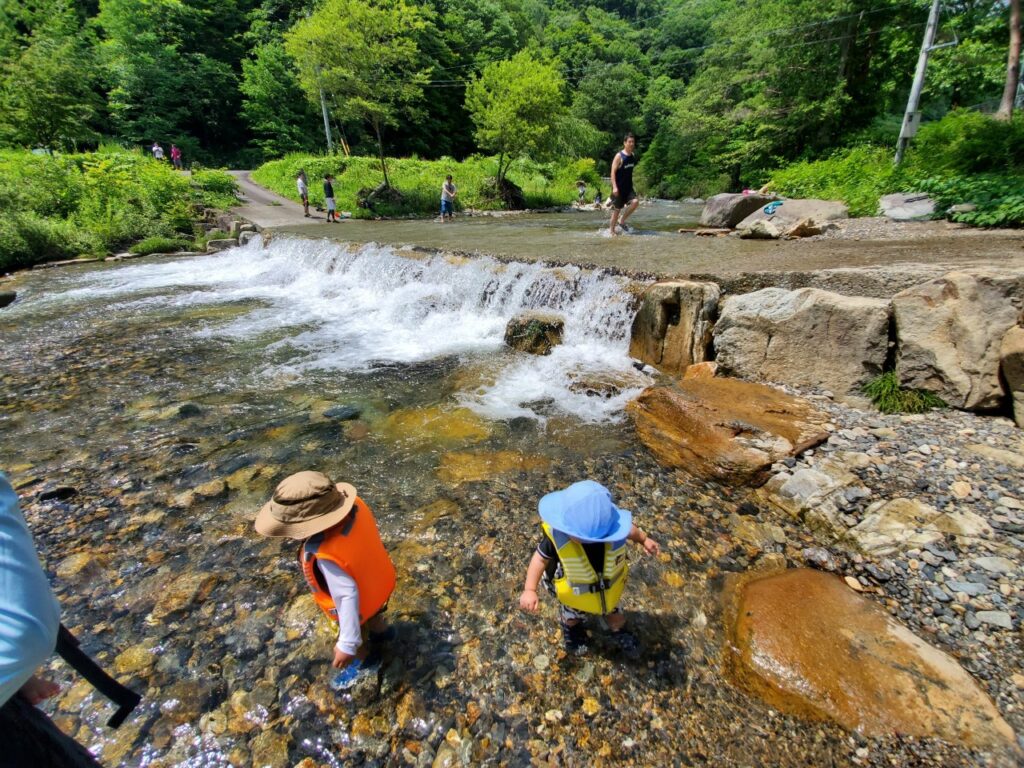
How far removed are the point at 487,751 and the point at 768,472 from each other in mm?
2952

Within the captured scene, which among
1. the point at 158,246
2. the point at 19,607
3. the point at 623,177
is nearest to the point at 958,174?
the point at 623,177

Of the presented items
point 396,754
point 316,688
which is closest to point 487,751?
point 396,754

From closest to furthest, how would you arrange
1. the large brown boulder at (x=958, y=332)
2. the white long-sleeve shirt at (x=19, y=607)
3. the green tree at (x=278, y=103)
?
the white long-sleeve shirt at (x=19, y=607), the large brown boulder at (x=958, y=332), the green tree at (x=278, y=103)

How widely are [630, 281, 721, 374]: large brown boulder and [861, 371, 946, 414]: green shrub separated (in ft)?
5.82

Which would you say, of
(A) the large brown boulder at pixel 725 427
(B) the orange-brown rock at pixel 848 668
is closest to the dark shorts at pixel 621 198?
(A) the large brown boulder at pixel 725 427

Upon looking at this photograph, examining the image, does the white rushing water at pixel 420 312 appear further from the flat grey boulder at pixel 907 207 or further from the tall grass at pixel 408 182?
the tall grass at pixel 408 182

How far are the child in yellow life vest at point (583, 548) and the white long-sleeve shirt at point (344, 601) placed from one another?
2.66ft

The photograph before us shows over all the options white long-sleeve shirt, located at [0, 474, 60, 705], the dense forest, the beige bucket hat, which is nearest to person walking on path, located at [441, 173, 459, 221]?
the dense forest

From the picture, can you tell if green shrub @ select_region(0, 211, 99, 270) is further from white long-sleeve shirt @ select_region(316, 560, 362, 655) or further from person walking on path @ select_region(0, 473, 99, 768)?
person walking on path @ select_region(0, 473, 99, 768)

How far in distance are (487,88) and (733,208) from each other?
17239mm

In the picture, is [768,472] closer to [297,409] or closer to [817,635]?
[817,635]

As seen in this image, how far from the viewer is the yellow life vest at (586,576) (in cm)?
220

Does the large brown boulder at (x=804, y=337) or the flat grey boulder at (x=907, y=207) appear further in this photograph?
the flat grey boulder at (x=907, y=207)

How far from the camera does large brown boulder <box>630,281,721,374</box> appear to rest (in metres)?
5.66
